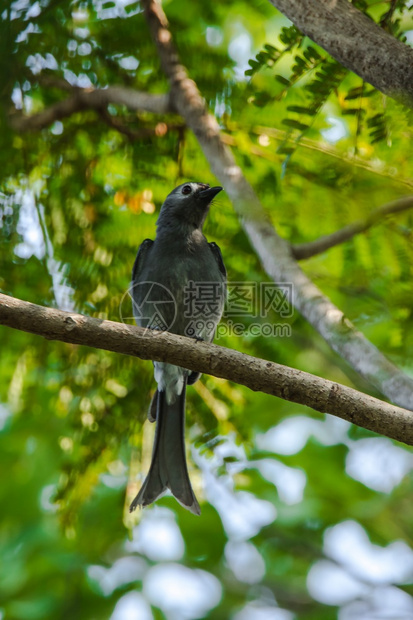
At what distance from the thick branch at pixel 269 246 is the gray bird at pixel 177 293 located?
0.50 metres

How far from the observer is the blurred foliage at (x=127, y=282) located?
406 cm

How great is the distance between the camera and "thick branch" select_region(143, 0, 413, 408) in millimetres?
2971

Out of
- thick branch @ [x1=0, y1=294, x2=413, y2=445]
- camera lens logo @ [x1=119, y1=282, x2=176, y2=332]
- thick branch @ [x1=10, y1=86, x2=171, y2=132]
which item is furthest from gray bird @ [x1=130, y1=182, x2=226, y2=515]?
thick branch @ [x1=0, y1=294, x2=413, y2=445]

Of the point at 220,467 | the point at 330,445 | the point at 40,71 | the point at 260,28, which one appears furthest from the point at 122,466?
the point at 260,28

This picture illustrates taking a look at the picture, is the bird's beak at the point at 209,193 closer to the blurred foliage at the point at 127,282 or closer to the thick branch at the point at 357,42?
the blurred foliage at the point at 127,282

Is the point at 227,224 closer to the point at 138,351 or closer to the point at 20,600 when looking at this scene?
the point at 138,351

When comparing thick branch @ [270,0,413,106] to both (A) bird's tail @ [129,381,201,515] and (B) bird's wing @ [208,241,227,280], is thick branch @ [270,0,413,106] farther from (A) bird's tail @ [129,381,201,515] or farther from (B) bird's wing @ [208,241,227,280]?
(A) bird's tail @ [129,381,201,515]

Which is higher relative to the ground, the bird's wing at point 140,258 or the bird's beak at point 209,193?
the bird's beak at point 209,193

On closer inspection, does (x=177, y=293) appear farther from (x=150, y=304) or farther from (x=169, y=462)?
(x=169, y=462)

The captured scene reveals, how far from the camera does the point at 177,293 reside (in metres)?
4.62

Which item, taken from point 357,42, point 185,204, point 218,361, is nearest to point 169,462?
point 218,361

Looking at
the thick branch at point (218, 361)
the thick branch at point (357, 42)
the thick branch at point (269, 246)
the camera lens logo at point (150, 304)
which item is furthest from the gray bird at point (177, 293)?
the thick branch at point (357, 42)

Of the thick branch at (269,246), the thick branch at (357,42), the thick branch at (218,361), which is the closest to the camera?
the thick branch at (357,42)

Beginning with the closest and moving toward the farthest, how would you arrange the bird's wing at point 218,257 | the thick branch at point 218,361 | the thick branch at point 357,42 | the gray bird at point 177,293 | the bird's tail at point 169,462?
the thick branch at point 357,42, the thick branch at point 218,361, the bird's tail at point 169,462, the gray bird at point 177,293, the bird's wing at point 218,257
